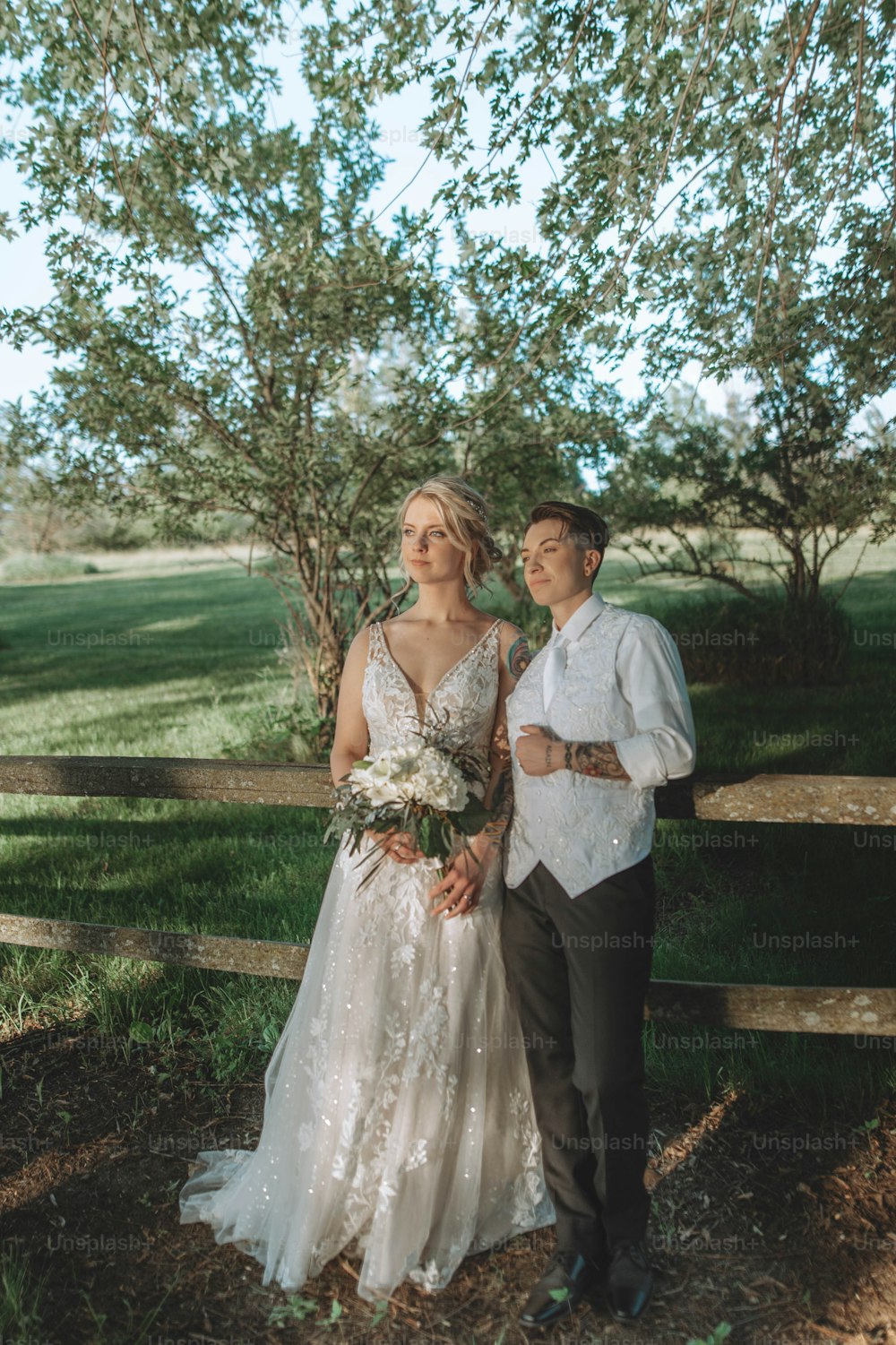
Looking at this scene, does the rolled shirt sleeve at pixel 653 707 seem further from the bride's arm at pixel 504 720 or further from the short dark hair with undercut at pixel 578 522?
the bride's arm at pixel 504 720

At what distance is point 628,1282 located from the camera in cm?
295

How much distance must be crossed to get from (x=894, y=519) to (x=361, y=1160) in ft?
23.9

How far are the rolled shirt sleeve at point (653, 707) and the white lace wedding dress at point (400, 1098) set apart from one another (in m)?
0.71

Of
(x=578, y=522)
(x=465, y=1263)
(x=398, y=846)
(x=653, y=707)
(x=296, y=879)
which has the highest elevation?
(x=578, y=522)

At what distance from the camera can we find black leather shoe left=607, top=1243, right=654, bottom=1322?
2.91 metres

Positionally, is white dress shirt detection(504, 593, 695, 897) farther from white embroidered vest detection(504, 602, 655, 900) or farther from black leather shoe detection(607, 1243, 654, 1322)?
black leather shoe detection(607, 1243, 654, 1322)

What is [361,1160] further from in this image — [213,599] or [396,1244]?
[213,599]

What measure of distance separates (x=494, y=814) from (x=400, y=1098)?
1.01 meters

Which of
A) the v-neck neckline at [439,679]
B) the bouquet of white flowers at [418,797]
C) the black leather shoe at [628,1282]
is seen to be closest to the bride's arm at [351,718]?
the v-neck neckline at [439,679]

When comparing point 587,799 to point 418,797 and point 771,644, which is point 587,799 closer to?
point 418,797

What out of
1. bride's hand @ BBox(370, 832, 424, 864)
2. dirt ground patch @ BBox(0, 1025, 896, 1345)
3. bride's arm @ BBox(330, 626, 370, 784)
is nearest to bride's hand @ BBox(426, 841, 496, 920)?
bride's hand @ BBox(370, 832, 424, 864)

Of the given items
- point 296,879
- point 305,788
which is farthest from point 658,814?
point 296,879

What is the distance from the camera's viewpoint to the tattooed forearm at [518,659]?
11.4ft

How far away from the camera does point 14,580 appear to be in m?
37.8
